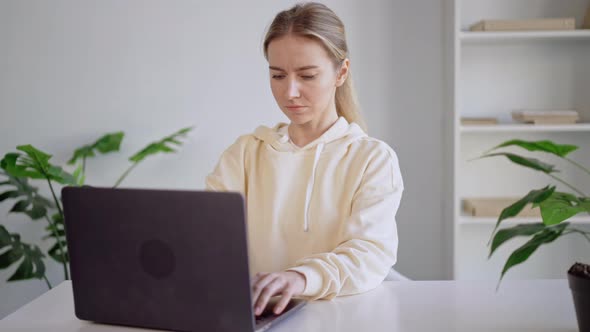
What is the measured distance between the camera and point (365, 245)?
1.43 m

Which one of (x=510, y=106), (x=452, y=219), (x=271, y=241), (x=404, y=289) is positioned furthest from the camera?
(x=510, y=106)

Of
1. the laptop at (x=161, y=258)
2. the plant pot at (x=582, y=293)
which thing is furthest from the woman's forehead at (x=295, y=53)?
the plant pot at (x=582, y=293)

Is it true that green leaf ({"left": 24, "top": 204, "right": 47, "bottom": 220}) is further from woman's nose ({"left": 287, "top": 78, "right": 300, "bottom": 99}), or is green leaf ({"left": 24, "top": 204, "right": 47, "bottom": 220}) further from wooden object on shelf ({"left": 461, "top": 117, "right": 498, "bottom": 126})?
wooden object on shelf ({"left": 461, "top": 117, "right": 498, "bottom": 126})

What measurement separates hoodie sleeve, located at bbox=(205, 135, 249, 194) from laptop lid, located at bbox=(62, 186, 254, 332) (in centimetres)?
65

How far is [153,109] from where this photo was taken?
129 inches

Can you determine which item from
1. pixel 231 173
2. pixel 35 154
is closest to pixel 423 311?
pixel 231 173

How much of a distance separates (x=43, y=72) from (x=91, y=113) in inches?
12.1

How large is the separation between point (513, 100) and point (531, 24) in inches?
15.7

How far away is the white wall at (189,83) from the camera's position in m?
3.17

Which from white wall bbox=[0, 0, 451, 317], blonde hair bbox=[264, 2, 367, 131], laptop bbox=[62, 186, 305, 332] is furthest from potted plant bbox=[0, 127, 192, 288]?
laptop bbox=[62, 186, 305, 332]

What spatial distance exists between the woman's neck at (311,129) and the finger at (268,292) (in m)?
0.64

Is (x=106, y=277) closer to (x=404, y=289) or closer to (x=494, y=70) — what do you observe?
(x=404, y=289)

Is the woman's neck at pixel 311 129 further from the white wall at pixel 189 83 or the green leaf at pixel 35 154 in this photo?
the white wall at pixel 189 83

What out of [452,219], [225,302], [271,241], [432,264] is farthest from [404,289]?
[432,264]
